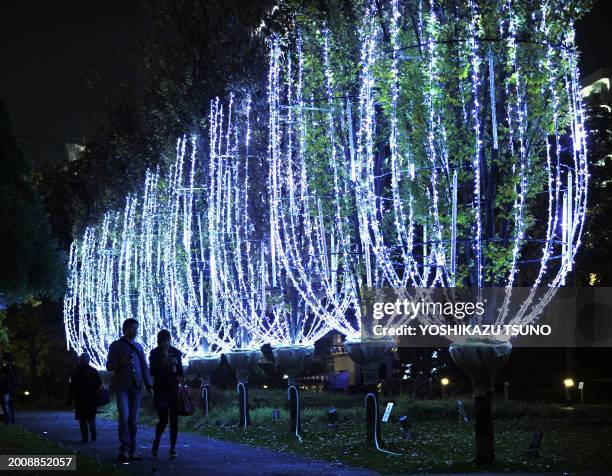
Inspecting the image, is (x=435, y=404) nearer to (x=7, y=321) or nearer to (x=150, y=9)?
(x=150, y=9)

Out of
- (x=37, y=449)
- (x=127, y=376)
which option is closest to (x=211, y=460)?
(x=127, y=376)

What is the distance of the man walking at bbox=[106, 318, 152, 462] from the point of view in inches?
533

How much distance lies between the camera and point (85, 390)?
17.7 m

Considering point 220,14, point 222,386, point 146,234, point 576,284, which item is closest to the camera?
point 220,14

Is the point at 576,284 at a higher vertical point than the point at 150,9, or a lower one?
lower

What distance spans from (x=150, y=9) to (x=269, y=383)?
71.8 ft

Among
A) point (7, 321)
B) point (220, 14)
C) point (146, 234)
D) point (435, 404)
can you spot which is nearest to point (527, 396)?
point (435, 404)

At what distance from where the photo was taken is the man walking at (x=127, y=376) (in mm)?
13539

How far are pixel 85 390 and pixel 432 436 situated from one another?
5954 mm

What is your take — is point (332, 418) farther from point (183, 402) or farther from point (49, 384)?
point (49, 384)

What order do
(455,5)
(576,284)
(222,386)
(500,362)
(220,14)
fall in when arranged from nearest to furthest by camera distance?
1. (500,362)
2. (455,5)
3. (220,14)
4. (576,284)
5. (222,386)

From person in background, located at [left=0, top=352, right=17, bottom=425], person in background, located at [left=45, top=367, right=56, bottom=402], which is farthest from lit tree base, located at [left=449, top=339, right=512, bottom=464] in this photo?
person in background, located at [left=45, top=367, right=56, bottom=402]

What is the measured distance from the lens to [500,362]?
13.1 meters

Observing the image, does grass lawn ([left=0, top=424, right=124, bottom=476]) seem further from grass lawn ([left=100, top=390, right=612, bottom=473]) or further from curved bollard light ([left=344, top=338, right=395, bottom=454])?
curved bollard light ([left=344, top=338, right=395, bottom=454])
